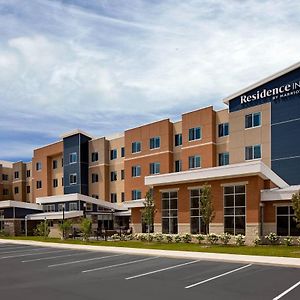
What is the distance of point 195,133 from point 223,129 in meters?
3.57

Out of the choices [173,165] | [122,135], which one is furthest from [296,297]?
[122,135]

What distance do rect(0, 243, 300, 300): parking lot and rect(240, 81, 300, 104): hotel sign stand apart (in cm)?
2433

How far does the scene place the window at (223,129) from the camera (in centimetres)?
4609

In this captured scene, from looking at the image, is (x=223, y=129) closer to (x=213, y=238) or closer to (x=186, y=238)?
(x=186, y=238)

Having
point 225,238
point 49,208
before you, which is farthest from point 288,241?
point 49,208

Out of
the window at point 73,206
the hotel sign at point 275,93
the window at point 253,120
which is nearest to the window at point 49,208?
the window at point 73,206

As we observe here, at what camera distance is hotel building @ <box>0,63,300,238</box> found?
31.8 metres

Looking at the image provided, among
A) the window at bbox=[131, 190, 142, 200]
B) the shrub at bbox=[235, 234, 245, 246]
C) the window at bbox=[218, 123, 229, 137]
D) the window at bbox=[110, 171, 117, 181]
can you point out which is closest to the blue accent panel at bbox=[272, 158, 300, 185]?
the window at bbox=[218, 123, 229, 137]

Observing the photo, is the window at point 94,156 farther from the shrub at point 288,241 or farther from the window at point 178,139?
the shrub at point 288,241

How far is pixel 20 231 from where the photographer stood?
59.6 meters

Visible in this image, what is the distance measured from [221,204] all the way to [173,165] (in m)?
19.2

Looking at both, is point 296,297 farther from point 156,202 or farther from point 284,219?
point 156,202

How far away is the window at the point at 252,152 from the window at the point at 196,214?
10.1 m

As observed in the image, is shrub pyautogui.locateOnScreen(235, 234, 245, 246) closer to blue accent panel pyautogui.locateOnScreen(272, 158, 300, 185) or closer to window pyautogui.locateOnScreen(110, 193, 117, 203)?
blue accent panel pyautogui.locateOnScreen(272, 158, 300, 185)
